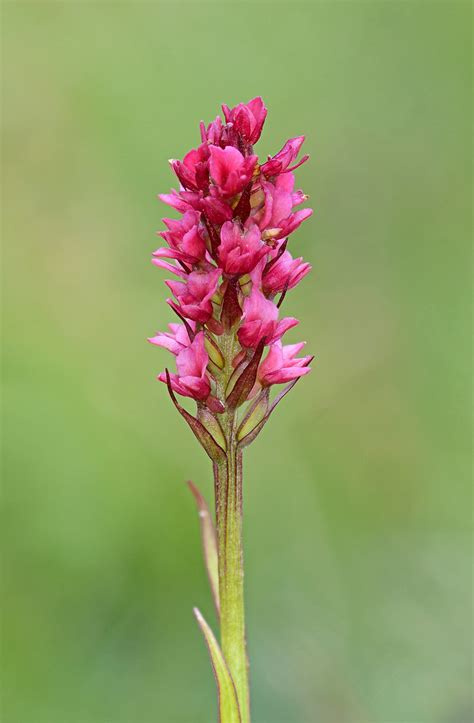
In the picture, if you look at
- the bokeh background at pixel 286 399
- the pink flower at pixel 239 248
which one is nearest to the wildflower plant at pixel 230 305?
the pink flower at pixel 239 248

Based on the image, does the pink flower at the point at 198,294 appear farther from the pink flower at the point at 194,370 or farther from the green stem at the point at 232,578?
the green stem at the point at 232,578

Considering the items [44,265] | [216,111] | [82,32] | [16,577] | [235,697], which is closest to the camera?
[235,697]

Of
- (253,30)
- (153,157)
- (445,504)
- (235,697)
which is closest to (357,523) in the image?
(445,504)

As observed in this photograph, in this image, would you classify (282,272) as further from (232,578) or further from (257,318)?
(232,578)

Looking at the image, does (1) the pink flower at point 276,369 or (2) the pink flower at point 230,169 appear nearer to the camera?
(2) the pink flower at point 230,169

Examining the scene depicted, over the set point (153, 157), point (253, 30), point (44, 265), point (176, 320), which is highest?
point (253, 30)

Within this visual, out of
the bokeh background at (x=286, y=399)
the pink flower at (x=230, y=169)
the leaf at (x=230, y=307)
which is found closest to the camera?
the pink flower at (x=230, y=169)

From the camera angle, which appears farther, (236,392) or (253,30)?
(253,30)

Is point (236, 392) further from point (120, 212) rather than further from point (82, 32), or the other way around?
point (82, 32)
